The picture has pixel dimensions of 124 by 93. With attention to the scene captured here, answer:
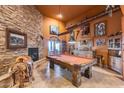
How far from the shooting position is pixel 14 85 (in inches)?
109

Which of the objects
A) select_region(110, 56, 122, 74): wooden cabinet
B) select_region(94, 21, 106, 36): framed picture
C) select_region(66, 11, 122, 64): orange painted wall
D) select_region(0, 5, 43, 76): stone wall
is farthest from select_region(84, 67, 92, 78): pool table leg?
select_region(0, 5, 43, 76): stone wall

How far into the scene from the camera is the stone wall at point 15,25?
3336mm

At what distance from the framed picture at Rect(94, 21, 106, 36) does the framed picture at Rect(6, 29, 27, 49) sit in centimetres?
395

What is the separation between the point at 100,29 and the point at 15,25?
170 inches

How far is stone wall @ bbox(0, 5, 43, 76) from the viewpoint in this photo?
10.9ft

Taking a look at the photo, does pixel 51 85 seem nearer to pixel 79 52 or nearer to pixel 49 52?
pixel 79 52

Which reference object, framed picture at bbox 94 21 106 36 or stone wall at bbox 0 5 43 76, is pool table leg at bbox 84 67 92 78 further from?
stone wall at bbox 0 5 43 76

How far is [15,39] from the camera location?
4039mm

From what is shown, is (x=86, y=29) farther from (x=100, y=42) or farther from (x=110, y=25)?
(x=110, y=25)

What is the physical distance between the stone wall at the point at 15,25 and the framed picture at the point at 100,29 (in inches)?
143

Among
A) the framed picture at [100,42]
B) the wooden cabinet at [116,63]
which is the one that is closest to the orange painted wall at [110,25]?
the framed picture at [100,42]
